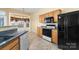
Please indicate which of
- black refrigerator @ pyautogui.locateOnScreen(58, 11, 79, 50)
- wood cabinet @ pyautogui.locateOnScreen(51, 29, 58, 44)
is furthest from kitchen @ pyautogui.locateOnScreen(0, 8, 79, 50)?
black refrigerator @ pyautogui.locateOnScreen(58, 11, 79, 50)

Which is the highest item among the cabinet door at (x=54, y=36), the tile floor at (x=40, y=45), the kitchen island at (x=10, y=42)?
the kitchen island at (x=10, y=42)

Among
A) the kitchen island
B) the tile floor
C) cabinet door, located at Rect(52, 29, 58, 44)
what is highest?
the kitchen island

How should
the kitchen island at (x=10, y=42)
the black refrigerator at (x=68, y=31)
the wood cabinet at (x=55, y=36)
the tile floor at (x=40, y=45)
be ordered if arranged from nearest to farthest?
the kitchen island at (x=10, y=42) < the black refrigerator at (x=68, y=31) < the tile floor at (x=40, y=45) < the wood cabinet at (x=55, y=36)

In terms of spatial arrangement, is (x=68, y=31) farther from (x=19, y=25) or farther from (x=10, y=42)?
(x=10, y=42)

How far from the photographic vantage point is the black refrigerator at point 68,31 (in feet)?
9.21

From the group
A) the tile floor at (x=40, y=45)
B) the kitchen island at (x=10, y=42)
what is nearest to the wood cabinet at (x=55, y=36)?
the tile floor at (x=40, y=45)

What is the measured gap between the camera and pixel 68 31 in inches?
120

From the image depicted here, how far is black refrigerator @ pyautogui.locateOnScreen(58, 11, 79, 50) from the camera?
2.81m

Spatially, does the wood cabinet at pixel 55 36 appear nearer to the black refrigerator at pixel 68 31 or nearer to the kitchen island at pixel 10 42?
the black refrigerator at pixel 68 31

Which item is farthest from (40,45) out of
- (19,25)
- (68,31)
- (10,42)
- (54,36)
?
(10,42)

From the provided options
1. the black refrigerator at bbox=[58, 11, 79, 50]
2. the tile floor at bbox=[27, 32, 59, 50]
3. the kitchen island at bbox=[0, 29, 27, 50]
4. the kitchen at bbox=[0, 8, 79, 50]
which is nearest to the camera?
the kitchen island at bbox=[0, 29, 27, 50]

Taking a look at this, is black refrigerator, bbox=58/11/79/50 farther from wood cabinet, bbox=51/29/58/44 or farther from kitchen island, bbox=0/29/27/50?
kitchen island, bbox=0/29/27/50

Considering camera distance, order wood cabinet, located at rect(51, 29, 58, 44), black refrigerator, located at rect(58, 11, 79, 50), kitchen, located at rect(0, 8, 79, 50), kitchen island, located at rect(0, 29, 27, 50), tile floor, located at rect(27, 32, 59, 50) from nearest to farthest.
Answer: kitchen island, located at rect(0, 29, 27, 50)
kitchen, located at rect(0, 8, 79, 50)
black refrigerator, located at rect(58, 11, 79, 50)
tile floor, located at rect(27, 32, 59, 50)
wood cabinet, located at rect(51, 29, 58, 44)
